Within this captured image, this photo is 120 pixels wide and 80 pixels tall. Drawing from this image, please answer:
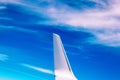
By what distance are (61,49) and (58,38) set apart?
660 millimetres

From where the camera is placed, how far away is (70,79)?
8.45 meters

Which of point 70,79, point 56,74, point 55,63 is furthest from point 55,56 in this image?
point 70,79

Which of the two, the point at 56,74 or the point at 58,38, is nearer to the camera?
the point at 56,74

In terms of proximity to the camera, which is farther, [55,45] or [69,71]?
[69,71]

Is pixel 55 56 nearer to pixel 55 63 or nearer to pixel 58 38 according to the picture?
pixel 55 63

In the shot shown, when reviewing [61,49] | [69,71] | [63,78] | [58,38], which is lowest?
[63,78]

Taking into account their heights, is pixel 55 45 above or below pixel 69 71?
above

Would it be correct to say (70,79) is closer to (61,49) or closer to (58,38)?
(61,49)

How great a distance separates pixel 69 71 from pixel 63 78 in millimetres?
960

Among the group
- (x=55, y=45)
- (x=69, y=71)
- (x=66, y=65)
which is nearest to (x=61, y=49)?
(x=55, y=45)

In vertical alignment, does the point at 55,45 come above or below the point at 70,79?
above

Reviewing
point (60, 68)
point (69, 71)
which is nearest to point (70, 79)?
point (69, 71)

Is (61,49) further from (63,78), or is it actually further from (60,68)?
(63,78)

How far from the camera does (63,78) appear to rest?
7.93 metres
